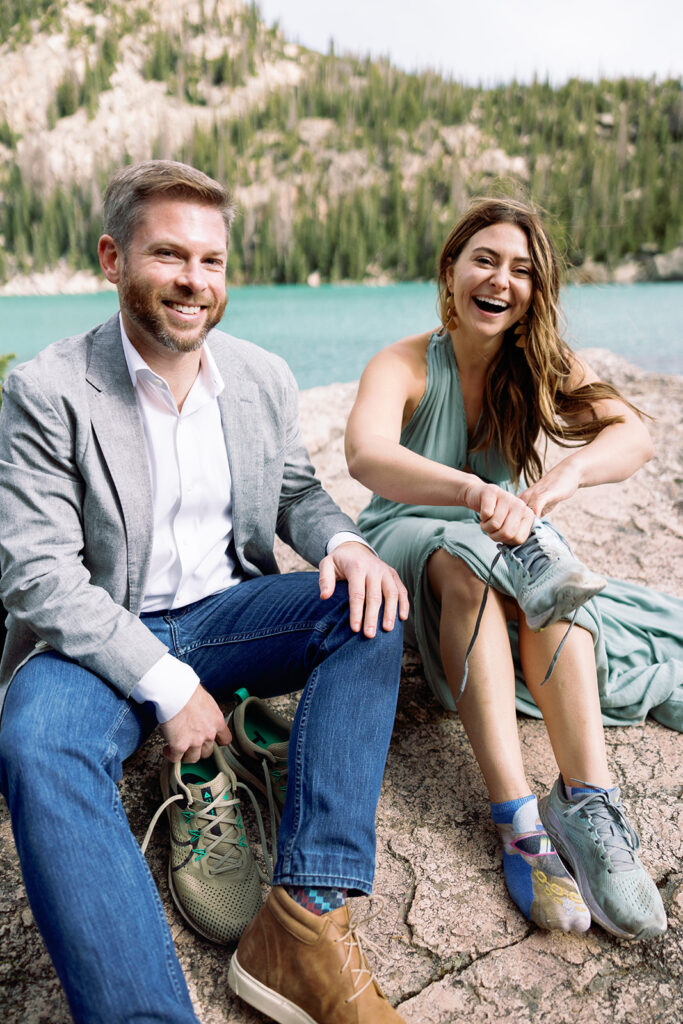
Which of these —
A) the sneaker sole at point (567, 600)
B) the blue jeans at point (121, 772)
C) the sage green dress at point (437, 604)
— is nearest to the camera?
the blue jeans at point (121, 772)

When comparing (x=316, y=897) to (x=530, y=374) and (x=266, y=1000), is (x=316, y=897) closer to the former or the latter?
(x=266, y=1000)

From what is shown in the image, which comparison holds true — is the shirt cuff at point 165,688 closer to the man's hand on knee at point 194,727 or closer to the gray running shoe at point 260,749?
the man's hand on knee at point 194,727

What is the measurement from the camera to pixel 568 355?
7.98ft

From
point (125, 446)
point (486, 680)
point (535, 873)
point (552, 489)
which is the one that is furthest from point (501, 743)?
point (125, 446)

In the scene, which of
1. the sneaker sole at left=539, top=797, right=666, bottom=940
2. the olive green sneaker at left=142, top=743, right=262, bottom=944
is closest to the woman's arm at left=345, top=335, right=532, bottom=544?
the sneaker sole at left=539, top=797, right=666, bottom=940

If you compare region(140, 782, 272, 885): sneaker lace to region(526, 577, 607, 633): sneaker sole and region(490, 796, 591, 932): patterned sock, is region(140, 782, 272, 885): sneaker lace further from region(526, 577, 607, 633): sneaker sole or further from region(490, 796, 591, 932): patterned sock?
region(526, 577, 607, 633): sneaker sole

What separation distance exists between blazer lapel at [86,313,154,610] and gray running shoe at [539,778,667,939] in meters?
1.19

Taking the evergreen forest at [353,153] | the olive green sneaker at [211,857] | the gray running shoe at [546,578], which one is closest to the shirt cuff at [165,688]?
the olive green sneaker at [211,857]

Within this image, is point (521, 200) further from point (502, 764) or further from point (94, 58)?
point (94, 58)

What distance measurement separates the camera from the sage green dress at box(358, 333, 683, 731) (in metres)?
2.15

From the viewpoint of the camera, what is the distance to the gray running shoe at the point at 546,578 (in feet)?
5.21

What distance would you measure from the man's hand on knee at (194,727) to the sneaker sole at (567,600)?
78cm

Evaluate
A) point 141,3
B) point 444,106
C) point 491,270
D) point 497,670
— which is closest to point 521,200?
point 491,270

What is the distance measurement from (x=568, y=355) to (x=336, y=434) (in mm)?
2838
